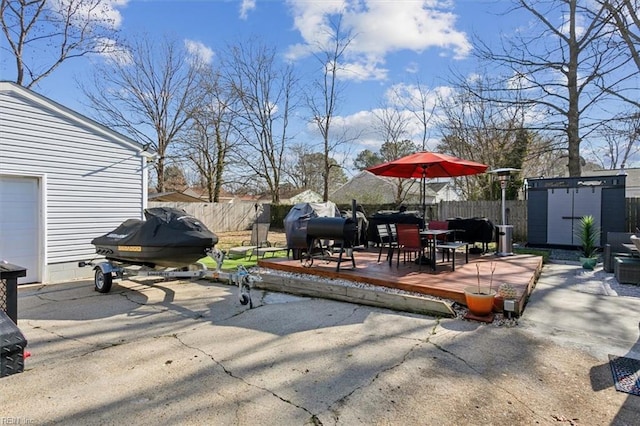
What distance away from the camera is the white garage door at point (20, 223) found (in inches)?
258

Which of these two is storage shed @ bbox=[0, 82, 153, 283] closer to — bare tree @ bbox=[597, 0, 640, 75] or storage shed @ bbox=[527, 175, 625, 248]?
storage shed @ bbox=[527, 175, 625, 248]

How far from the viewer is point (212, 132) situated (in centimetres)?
2353

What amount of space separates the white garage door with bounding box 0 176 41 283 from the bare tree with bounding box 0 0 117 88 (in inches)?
389

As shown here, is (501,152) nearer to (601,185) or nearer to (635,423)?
(601,185)

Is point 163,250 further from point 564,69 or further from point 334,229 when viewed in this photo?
point 564,69

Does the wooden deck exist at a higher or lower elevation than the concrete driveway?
higher

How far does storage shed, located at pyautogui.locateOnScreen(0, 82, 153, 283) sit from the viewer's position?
259 inches

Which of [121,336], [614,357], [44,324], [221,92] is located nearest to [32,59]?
[221,92]

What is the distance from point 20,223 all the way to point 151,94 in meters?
17.9

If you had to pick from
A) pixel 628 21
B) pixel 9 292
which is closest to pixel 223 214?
pixel 628 21

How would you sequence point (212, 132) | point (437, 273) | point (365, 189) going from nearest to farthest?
1. point (437, 273)
2. point (212, 132)
3. point (365, 189)

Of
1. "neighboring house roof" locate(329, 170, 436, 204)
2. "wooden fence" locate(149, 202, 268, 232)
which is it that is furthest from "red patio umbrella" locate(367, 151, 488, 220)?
"neighboring house roof" locate(329, 170, 436, 204)

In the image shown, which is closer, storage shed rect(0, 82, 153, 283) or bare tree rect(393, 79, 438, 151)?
storage shed rect(0, 82, 153, 283)

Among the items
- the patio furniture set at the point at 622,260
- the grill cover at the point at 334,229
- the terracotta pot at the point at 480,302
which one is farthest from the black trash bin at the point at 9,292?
the patio furniture set at the point at 622,260
